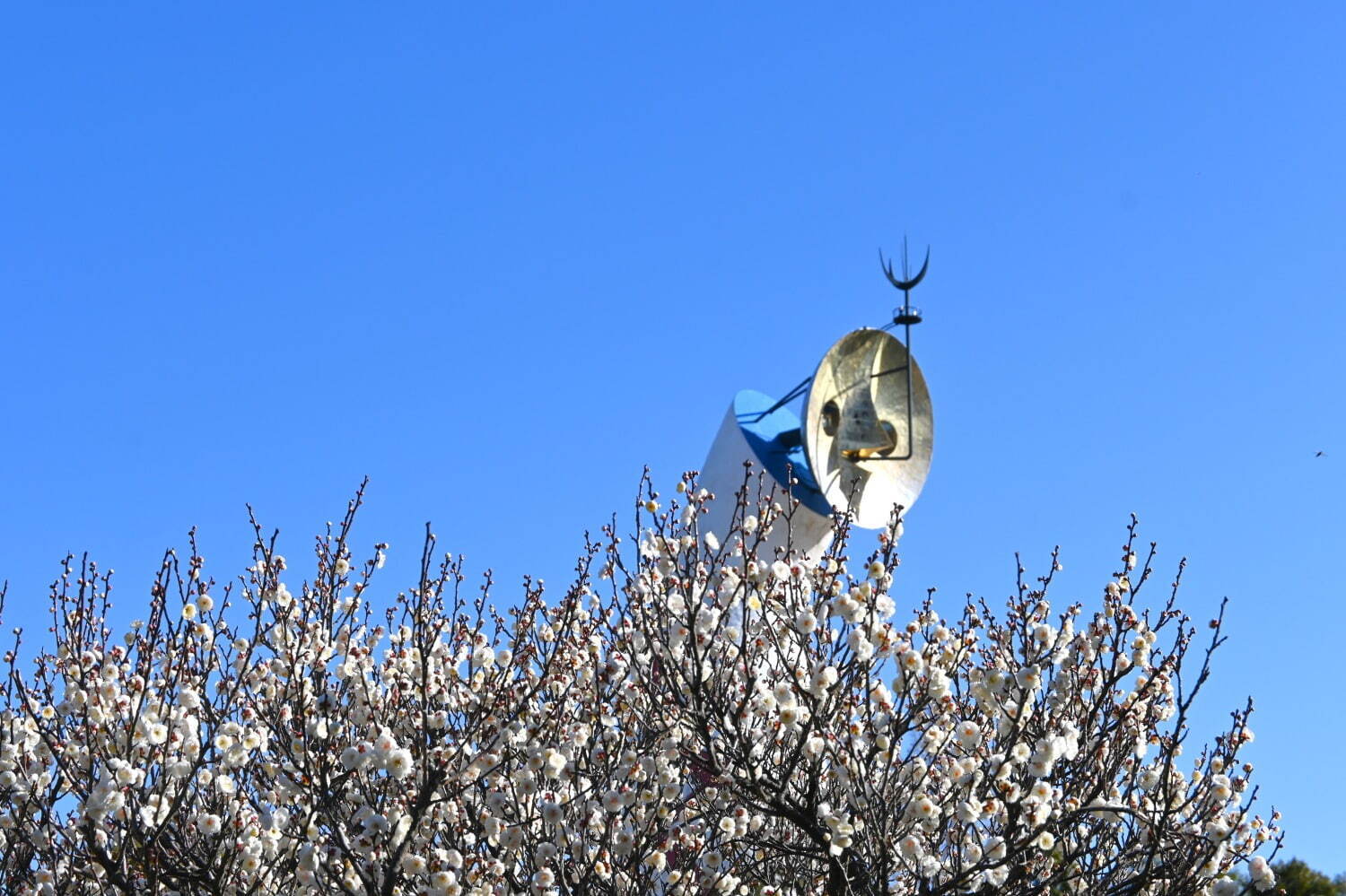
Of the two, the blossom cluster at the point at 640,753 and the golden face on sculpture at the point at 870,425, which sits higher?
the golden face on sculpture at the point at 870,425

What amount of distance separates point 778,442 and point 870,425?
Result: 65.4 inches

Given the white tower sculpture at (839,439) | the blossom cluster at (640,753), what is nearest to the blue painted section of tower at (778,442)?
the white tower sculpture at (839,439)

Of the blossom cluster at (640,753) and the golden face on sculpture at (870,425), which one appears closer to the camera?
the blossom cluster at (640,753)

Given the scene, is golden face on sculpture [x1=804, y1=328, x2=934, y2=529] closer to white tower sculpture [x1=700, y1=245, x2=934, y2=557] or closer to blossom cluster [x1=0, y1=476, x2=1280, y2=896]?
white tower sculpture [x1=700, y1=245, x2=934, y2=557]

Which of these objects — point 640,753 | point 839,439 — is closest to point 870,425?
point 839,439

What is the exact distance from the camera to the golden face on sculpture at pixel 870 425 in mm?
28906

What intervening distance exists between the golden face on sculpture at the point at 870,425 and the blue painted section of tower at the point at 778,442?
30cm

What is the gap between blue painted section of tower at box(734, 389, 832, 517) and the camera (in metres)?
28.9

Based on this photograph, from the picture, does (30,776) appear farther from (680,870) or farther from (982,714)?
(982,714)

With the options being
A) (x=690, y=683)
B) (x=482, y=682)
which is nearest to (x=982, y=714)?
(x=690, y=683)

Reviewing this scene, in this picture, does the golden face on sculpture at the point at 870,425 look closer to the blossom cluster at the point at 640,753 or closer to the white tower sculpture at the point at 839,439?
the white tower sculpture at the point at 839,439

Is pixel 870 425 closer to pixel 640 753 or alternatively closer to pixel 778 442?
pixel 778 442

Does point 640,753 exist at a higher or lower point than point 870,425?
lower

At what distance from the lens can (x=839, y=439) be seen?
96.4 feet
